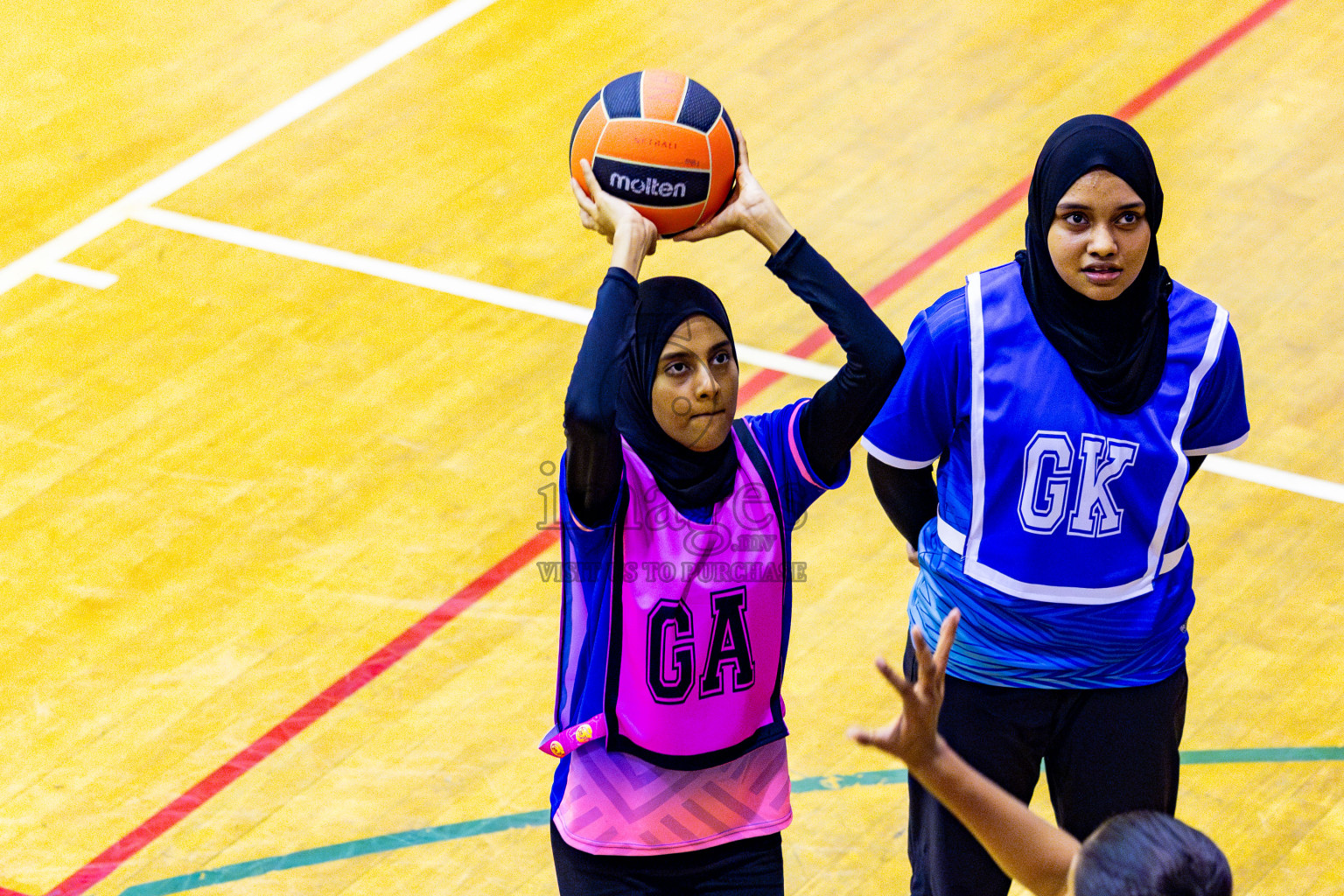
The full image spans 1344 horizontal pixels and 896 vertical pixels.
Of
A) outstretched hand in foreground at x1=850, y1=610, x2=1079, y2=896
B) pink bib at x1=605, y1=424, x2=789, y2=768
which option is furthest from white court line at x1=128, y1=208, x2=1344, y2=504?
outstretched hand in foreground at x1=850, y1=610, x2=1079, y2=896

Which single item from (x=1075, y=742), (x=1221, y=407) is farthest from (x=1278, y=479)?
(x=1075, y=742)

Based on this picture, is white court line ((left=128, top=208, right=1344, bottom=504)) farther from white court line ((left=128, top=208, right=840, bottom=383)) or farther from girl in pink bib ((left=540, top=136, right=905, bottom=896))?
girl in pink bib ((left=540, top=136, right=905, bottom=896))

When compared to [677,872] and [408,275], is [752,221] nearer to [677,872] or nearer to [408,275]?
[677,872]

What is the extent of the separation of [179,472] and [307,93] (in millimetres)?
3399

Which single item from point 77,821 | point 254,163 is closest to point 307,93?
point 254,163

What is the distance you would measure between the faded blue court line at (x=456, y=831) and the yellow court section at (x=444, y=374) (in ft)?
0.07

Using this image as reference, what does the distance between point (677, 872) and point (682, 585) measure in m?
0.65

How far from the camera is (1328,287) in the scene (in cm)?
804

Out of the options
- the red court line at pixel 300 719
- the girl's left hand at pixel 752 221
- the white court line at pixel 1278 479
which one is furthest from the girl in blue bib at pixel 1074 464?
the white court line at pixel 1278 479

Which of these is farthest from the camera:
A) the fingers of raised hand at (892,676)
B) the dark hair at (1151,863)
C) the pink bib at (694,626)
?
the pink bib at (694,626)

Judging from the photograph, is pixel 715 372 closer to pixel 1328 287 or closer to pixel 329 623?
Result: pixel 329 623

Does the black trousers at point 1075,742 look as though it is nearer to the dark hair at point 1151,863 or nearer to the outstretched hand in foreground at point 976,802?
the outstretched hand in foreground at point 976,802

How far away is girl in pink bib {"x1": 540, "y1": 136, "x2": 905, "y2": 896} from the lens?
3.73 meters

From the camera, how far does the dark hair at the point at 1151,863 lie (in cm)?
247
